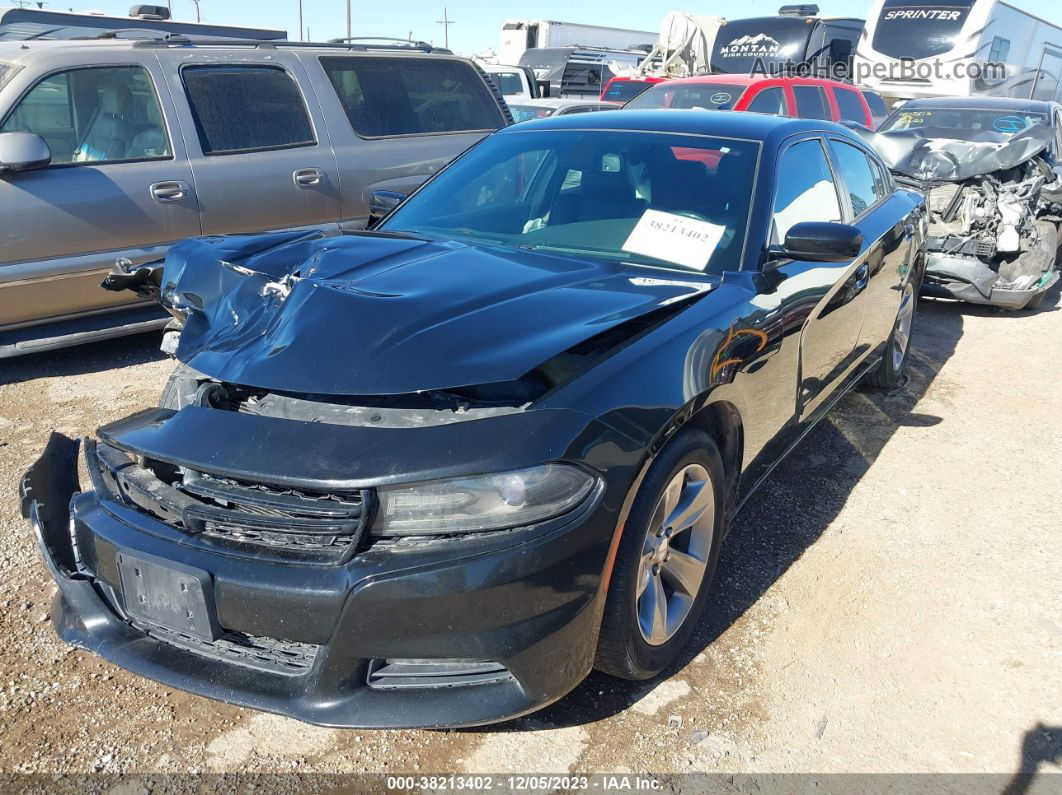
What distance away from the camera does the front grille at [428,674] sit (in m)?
2.11

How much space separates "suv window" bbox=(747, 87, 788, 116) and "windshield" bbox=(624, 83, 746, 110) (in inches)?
9.7

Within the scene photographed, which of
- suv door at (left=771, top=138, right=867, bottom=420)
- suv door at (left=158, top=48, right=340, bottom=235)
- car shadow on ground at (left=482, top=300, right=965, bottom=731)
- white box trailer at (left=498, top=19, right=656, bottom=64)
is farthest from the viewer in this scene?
white box trailer at (left=498, top=19, right=656, bottom=64)

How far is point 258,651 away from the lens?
2.19 meters

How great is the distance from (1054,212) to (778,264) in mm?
5729

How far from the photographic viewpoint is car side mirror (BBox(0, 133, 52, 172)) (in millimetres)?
4637

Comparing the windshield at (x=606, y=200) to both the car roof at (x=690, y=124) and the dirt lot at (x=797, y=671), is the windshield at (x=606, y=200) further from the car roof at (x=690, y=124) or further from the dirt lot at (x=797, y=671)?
the dirt lot at (x=797, y=671)

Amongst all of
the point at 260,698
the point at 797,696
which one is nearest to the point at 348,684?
the point at 260,698

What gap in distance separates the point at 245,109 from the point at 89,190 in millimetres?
1192

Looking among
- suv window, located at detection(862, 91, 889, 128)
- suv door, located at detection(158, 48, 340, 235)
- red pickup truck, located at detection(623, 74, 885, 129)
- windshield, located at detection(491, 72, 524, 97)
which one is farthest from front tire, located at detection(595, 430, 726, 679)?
windshield, located at detection(491, 72, 524, 97)

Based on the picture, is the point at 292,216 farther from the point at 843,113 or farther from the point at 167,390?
the point at 843,113

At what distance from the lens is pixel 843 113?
38.1 ft

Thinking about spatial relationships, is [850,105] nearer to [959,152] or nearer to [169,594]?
[959,152]

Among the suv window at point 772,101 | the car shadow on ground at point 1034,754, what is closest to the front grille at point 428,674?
the car shadow on ground at point 1034,754

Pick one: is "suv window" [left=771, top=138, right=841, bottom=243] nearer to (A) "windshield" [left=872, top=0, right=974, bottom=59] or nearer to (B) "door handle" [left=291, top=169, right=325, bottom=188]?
(B) "door handle" [left=291, top=169, right=325, bottom=188]
